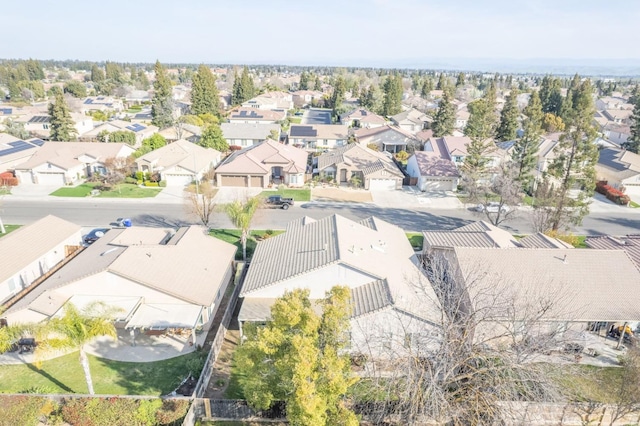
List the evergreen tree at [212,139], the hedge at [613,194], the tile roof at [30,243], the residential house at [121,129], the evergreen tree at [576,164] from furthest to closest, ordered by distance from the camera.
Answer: the residential house at [121,129] → the evergreen tree at [212,139] → the hedge at [613,194] → the evergreen tree at [576,164] → the tile roof at [30,243]

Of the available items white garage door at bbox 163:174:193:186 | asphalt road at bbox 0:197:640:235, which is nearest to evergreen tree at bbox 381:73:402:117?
asphalt road at bbox 0:197:640:235

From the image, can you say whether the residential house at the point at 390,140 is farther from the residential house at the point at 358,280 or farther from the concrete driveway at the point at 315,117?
the residential house at the point at 358,280

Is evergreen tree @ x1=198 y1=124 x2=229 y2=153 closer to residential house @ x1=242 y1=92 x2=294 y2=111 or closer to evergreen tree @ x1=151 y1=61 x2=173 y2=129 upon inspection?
evergreen tree @ x1=151 y1=61 x2=173 y2=129

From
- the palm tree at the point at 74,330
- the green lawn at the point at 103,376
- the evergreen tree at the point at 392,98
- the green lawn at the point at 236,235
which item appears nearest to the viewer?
the palm tree at the point at 74,330

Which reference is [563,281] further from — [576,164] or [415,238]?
[576,164]

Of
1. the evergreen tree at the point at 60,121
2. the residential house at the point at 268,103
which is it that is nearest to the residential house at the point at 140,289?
the evergreen tree at the point at 60,121

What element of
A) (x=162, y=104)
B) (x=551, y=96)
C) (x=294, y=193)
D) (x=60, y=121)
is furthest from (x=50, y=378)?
(x=551, y=96)
